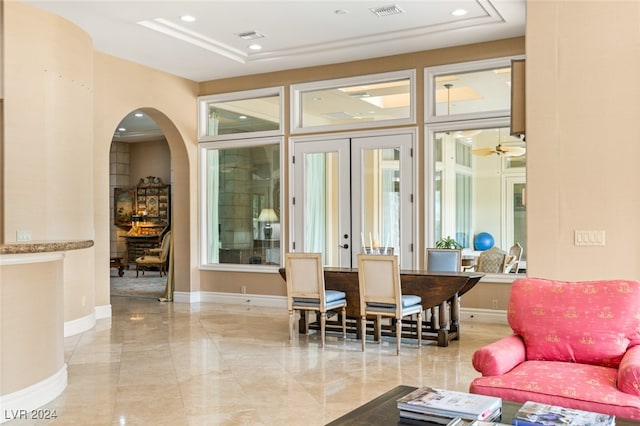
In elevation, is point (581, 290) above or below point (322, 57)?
below

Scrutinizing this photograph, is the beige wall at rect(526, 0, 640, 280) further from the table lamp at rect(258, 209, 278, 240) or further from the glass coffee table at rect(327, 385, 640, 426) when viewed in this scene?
the table lamp at rect(258, 209, 278, 240)

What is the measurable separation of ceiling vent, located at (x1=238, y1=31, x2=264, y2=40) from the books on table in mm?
5655

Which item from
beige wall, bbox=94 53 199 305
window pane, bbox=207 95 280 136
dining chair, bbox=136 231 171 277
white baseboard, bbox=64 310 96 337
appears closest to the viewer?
white baseboard, bbox=64 310 96 337

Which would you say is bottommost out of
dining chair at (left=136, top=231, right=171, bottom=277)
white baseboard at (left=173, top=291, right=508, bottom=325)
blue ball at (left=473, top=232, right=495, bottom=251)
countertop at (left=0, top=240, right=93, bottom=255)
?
white baseboard at (left=173, top=291, right=508, bottom=325)

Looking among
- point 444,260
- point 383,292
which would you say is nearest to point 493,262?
point 444,260

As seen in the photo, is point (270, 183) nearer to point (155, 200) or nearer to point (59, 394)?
point (59, 394)

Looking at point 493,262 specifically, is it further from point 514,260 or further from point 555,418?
point 555,418

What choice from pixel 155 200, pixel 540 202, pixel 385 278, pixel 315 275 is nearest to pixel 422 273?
pixel 385 278

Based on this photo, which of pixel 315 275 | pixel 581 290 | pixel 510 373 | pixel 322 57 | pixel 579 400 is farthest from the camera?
pixel 322 57

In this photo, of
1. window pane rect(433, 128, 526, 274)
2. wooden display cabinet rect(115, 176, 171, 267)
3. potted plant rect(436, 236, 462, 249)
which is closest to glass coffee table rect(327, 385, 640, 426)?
window pane rect(433, 128, 526, 274)

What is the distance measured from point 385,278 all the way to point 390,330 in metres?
0.98

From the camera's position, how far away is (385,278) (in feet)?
18.4

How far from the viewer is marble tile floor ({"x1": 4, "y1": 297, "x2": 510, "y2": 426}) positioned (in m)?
3.90

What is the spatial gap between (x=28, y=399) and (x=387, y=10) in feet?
15.7
